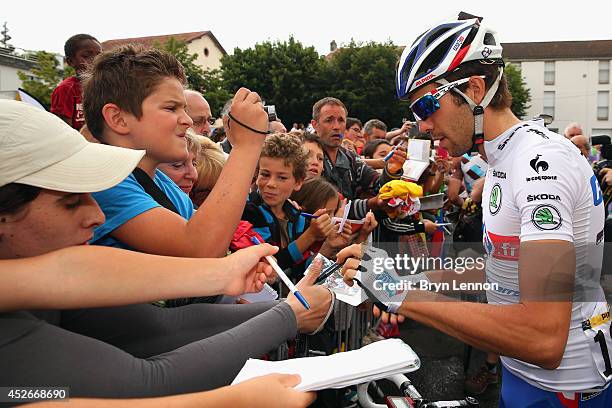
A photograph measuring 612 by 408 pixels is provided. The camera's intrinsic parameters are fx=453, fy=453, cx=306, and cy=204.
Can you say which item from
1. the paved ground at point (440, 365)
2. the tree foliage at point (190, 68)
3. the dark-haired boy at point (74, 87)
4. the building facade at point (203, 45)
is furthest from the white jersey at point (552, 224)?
the building facade at point (203, 45)

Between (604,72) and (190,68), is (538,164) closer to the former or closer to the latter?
(190,68)

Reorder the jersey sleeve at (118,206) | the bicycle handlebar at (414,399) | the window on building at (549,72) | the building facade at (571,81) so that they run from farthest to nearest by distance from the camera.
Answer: the window on building at (549,72) < the building facade at (571,81) < the bicycle handlebar at (414,399) < the jersey sleeve at (118,206)

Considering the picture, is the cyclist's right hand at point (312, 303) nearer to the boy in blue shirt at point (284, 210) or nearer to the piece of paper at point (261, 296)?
the piece of paper at point (261, 296)

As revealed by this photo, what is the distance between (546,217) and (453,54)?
1002 millimetres

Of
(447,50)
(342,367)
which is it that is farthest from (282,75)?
(342,367)

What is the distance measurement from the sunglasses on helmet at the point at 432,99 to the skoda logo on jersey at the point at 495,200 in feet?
1.66

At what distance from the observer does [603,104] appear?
65.4 meters

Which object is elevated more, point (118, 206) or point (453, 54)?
point (453, 54)

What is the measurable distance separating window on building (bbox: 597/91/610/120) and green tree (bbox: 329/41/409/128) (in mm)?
38595

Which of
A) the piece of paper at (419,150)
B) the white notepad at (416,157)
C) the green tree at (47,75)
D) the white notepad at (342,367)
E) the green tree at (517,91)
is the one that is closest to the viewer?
the white notepad at (342,367)

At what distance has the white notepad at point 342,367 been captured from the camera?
1.33 meters

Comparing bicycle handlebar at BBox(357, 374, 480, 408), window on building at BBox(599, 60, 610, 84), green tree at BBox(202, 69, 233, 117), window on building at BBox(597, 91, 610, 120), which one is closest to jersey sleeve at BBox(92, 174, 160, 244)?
bicycle handlebar at BBox(357, 374, 480, 408)

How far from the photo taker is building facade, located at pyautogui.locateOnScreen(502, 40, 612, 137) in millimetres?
65438

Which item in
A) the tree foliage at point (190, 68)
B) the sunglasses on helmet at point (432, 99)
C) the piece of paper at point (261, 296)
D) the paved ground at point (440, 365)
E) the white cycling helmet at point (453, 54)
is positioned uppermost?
the tree foliage at point (190, 68)
